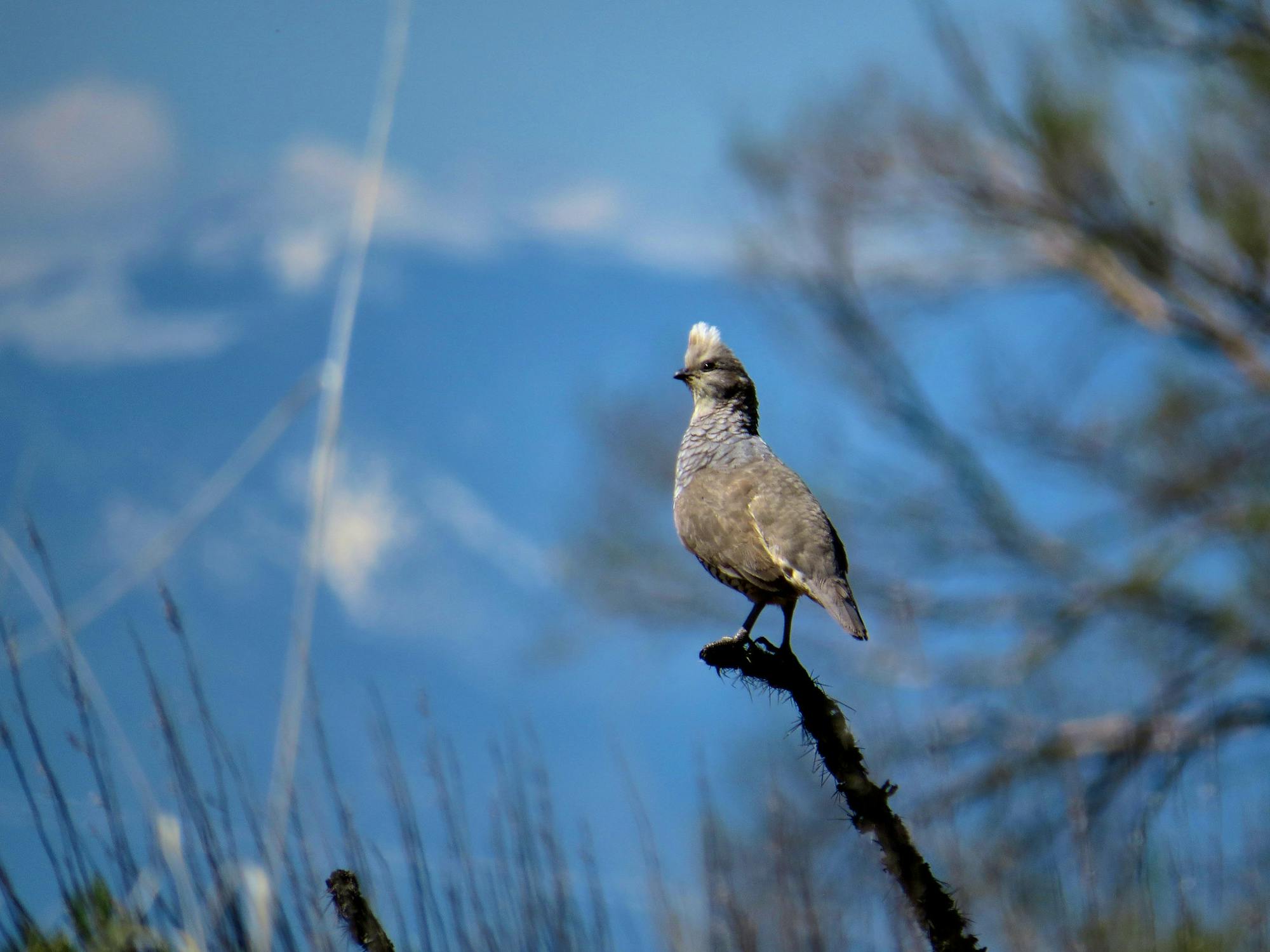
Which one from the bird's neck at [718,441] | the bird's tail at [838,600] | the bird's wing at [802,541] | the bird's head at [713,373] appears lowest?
the bird's tail at [838,600]

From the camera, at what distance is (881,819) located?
6.77ft

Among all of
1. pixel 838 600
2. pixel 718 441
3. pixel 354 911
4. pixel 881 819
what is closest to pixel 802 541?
pixel 838 600

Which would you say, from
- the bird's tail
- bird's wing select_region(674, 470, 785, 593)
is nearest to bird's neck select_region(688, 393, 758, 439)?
bird's wing select_region(674, 470, 785, 593)

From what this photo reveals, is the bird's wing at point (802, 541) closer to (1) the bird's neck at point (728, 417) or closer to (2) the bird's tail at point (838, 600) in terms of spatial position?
(2) the bird's tail at point (838, 600)

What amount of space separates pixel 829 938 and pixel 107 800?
6.56 ft

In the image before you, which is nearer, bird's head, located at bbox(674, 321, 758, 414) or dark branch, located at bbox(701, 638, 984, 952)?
dark branch, located at bbox(701, 638, 984, 952)

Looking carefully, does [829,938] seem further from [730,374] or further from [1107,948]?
[730,374]

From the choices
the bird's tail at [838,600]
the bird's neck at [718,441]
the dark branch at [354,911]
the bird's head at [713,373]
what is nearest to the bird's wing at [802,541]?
the bird's tail at [838,600]

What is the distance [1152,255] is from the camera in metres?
8.34

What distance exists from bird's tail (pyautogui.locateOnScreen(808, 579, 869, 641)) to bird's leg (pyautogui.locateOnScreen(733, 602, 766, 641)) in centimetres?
21

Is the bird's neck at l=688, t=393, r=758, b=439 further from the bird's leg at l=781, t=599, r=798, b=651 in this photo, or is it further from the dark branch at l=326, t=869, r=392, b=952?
the dark branch at l=326, t=869, r=392, b=952

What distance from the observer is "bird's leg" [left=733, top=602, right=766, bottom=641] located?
2.49 metres

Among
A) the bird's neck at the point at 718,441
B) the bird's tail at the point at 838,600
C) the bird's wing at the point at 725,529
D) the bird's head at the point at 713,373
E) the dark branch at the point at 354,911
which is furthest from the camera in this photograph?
the bird's head at the point at 713,373

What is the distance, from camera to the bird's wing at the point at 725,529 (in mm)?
2482
